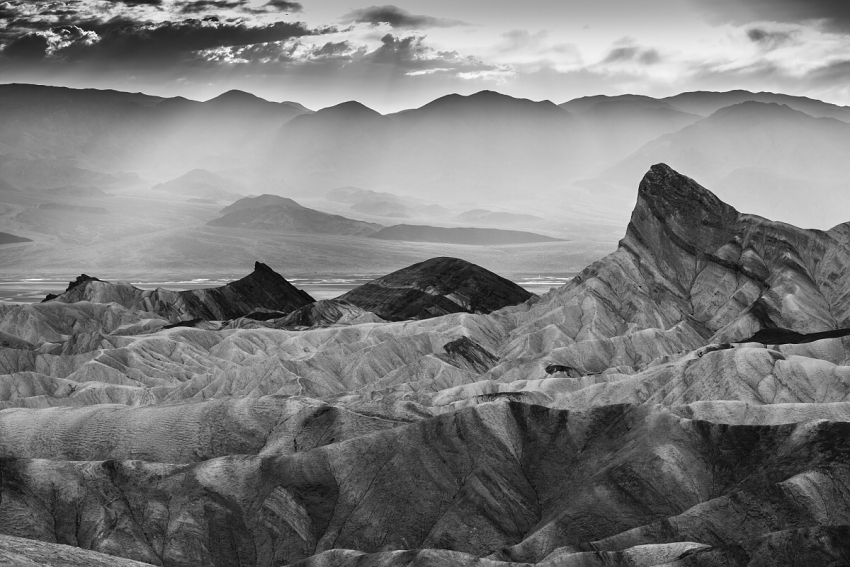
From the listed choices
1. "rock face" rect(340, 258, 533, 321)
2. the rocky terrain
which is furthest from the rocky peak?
the rocky terrain

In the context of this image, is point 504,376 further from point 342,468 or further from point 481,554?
point 481,554

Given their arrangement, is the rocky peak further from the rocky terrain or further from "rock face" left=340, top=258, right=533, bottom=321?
the rocky terrain

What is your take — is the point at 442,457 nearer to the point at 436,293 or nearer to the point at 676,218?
the point at 676,218

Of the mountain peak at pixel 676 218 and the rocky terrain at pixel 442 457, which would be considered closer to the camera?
the rocky terrain at pixel 442 457

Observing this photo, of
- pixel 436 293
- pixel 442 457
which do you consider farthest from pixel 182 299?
pixel 442 457

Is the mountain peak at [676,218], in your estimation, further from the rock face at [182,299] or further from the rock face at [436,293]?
the rock face at [182,299]

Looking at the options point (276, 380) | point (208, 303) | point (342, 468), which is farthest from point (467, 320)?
point (342, 468)

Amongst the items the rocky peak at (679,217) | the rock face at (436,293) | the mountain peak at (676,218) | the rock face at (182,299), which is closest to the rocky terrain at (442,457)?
the mountain peak at (676,218)
